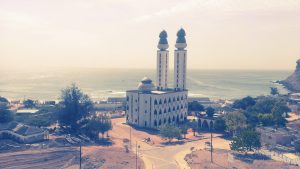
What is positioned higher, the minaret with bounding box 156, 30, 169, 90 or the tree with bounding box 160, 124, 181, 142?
the minaret with bounding box 156, 30, 169, 90

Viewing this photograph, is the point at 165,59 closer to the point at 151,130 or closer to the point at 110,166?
the point at 151,130

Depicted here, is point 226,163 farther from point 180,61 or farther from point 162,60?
point 162,60

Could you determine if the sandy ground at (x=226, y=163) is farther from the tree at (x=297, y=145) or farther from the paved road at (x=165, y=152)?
the tree at (x=297, y=145)

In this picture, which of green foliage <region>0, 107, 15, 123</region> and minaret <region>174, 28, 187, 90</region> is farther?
minaret <region>174, 28, 187, 90</region>

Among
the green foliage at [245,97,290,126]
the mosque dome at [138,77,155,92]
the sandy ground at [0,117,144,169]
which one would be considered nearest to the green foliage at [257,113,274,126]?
the green foliage at [245,97,290,126]

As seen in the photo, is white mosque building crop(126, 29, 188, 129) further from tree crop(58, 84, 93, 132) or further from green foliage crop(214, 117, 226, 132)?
green foliage crop(214, 117, 226, 132)

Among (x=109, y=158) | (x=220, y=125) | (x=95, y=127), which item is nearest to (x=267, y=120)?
(x=220, y=125)
